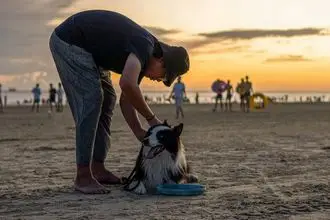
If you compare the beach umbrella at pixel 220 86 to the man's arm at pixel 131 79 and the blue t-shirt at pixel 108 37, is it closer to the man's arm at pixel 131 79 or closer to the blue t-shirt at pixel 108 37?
the blue t-shirt at pixel 108 37

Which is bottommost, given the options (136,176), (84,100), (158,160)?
(136,176)

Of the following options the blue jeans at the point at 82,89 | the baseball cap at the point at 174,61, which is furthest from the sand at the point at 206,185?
the baseball cap at the point at 174,61

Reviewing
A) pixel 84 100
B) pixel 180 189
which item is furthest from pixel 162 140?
pixel 84 100

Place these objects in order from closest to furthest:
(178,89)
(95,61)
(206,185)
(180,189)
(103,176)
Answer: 1. (180,189)
2. (95,61)
3. (206,185)
4. (103,176)
5. (178,89)

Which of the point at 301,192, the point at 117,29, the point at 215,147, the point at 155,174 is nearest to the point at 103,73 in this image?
the point at 117,29

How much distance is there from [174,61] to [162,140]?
80cm

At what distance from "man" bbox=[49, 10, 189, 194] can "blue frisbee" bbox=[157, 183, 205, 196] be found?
62cm

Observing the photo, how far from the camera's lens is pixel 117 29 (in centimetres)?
598

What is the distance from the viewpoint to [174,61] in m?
5.93

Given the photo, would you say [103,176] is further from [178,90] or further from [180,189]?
[178,90]

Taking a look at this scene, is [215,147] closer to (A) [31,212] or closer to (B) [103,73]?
(B) [103,73]

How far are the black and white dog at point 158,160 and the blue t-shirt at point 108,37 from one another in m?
0.71

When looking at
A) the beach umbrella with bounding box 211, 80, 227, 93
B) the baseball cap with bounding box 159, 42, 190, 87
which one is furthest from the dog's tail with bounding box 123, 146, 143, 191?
the beach umbrella with bounding box 211, 80, 227, 93

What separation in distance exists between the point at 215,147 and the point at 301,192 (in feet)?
17.7
